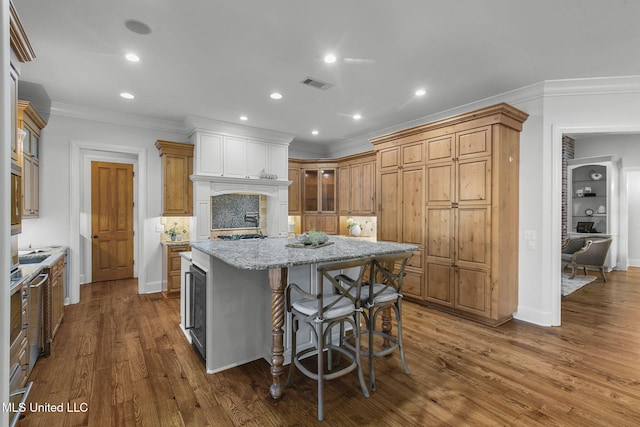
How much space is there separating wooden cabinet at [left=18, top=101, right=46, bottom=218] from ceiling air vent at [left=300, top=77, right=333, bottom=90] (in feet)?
9.99

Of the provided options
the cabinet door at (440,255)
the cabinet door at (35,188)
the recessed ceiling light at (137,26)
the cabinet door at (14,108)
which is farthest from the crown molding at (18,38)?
the cabinet door at (440,255)

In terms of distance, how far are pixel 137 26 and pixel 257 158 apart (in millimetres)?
3289

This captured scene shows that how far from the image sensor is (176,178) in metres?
5.27

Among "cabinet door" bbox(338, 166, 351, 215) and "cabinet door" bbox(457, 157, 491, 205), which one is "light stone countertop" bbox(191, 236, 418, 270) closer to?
"cabinet door" bbox(457, 157, 491, 205)

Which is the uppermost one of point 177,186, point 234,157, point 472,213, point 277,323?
point 234,157

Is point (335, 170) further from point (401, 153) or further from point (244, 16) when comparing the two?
point (244, 16)

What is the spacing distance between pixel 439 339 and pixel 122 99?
5016mm

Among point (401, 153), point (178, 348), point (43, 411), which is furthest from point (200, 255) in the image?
point (401, 153)

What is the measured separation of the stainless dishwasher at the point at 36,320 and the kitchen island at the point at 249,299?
1.29 meters

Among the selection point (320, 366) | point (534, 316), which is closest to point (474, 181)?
point (534, 316)

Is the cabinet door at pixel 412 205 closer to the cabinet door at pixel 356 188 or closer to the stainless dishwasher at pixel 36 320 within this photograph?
the cabinet door at pixel 356 188

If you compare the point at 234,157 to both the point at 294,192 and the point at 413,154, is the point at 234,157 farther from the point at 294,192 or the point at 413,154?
the point at 413,154

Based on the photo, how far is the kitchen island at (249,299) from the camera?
2312mm

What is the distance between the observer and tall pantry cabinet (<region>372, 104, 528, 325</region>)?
12.0ft
